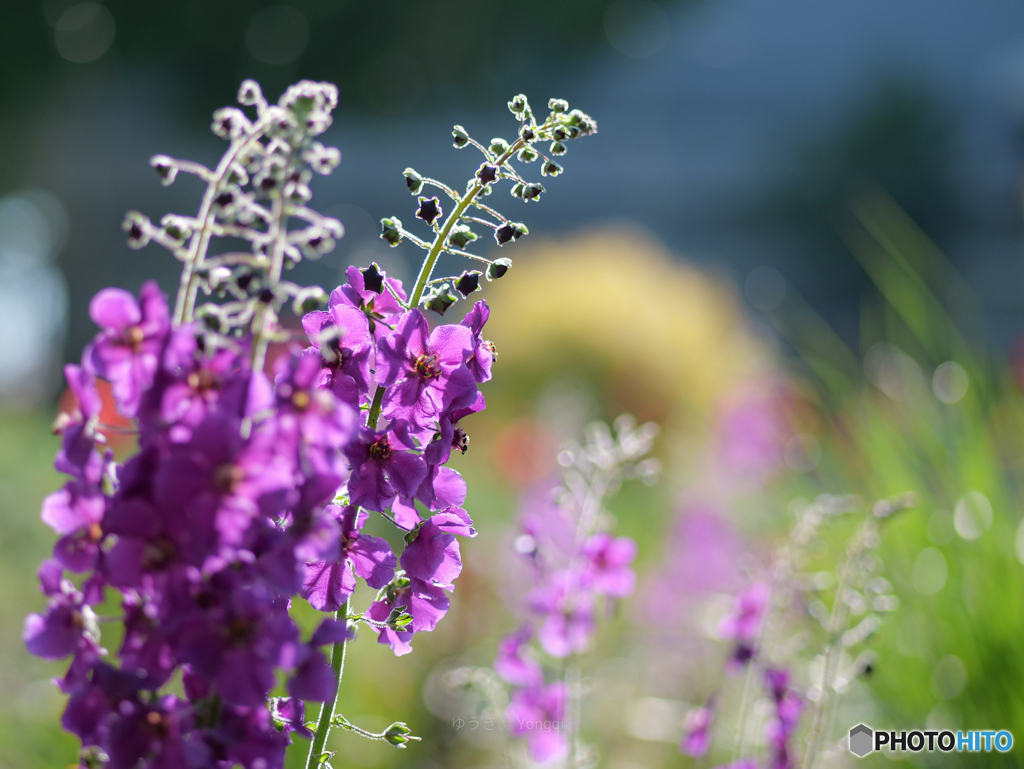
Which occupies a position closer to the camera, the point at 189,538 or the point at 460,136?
the point at 189,538

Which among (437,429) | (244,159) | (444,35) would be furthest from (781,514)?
(444,35)

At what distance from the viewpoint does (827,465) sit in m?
3.82

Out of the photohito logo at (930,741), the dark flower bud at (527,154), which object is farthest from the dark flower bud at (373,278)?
the photohito logo at (930,741)

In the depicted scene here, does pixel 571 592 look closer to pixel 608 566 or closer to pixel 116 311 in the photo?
pixel 608 566

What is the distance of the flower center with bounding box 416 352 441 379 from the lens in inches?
37.7

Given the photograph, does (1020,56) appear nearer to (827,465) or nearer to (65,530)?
(827,465)

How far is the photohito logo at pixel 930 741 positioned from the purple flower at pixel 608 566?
2.68 ft

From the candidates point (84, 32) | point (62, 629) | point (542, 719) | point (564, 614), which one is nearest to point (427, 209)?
point (62, 629)

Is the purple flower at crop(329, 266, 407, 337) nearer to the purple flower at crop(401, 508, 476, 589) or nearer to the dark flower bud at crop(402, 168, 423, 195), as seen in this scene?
the dark flower bud at crop(402, 168, 423, 195)

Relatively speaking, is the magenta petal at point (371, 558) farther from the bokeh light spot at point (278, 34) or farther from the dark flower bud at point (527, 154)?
the bokeh light spot at point (278, 34)

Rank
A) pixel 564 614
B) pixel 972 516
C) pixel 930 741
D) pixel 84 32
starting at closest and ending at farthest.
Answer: pixel 564 614 → pixel 930 741 → pixel 972 516 → pixel 84 32

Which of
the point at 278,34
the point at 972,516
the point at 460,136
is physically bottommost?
the point at 460,136

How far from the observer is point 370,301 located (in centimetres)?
100

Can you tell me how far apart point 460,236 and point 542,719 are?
1.11 metres
